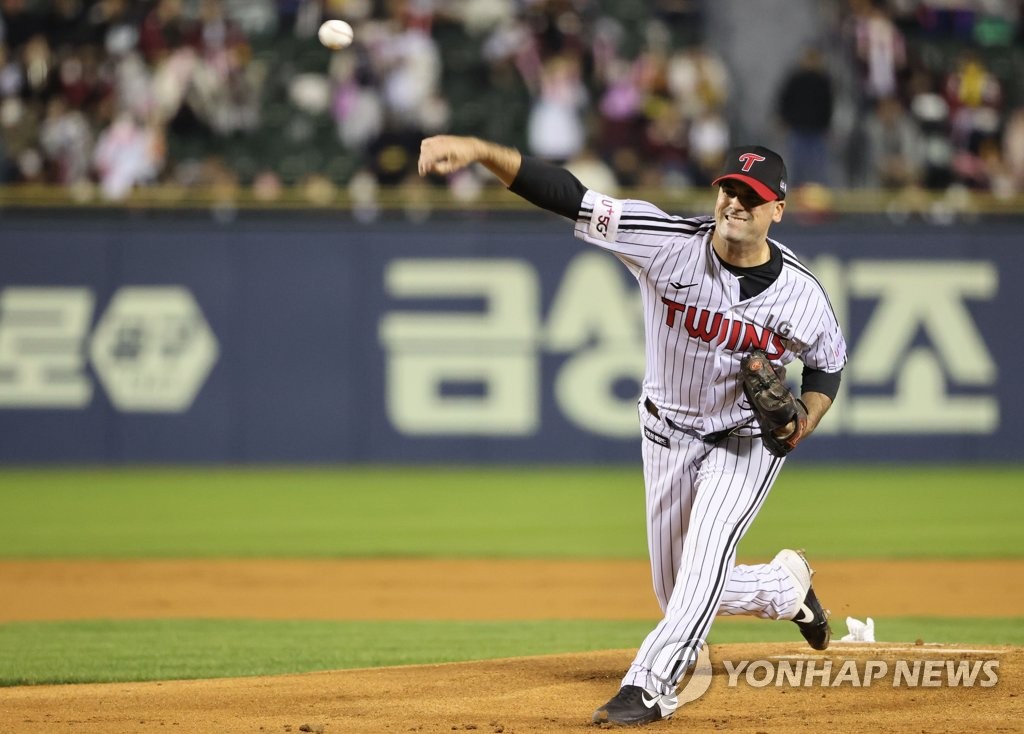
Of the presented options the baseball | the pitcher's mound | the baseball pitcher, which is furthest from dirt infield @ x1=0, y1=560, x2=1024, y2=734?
the baseball

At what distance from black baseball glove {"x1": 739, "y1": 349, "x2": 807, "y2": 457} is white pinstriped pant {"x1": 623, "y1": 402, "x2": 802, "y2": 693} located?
0.58 feet

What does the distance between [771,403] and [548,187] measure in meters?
1.05

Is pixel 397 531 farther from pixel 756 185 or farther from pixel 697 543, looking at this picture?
pixel 756 185

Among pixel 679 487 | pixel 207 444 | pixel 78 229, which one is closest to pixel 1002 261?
pixel 207 444

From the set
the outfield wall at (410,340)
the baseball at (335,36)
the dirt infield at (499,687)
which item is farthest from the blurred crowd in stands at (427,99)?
the baseball at (335,36)

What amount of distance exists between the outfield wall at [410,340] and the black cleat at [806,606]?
28.2 ft

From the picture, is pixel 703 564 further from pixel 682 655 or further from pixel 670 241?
pixel 670 241

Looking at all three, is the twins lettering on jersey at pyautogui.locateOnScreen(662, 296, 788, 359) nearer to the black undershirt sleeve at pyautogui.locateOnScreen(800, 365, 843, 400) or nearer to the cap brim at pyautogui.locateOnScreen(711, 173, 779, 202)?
the black undershirt sleeve at pyautogui.locateOnScreen(800, 365, 843, 400)

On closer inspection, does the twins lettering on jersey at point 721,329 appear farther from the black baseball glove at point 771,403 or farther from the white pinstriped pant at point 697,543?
the white pinstriped pant at point 697,543

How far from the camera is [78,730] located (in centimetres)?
502

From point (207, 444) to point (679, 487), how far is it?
9.87m

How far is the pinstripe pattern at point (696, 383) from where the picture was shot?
17.1 feet

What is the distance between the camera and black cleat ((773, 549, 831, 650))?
231 inches

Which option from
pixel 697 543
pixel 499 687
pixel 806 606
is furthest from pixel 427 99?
pixel 697 543
